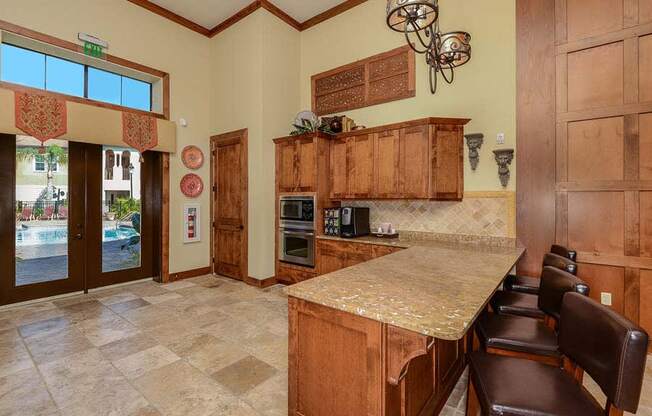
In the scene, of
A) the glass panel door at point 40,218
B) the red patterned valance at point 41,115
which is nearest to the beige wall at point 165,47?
the red patterned valance at point 41,115

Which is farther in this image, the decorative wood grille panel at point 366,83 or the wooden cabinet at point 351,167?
the decorative wood grille panel at point 366,83

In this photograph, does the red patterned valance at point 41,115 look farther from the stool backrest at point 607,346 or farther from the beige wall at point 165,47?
the stool backrest at point 607,346

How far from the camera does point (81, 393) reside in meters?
2.14

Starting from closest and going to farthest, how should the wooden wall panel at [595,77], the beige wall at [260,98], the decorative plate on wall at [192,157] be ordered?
the wooden wall panel at [595,77] < the beige wall at [260,98] < the decorative plate on wall at [192,157]

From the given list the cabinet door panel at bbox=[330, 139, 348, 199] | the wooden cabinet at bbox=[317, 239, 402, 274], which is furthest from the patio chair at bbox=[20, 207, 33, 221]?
the cabinet door panel at bbox=[330, 139, 348, 199]

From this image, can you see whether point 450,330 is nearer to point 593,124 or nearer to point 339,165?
point 593,124

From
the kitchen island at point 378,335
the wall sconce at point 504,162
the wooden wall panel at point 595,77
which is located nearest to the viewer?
the kitchen island at point 378,335

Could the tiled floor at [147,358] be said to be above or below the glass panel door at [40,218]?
below

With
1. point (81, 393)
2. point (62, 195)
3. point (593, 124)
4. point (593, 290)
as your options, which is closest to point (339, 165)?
point (593, 124)

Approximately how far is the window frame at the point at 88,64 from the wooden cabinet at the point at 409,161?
3.17 meters

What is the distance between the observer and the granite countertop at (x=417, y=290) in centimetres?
123

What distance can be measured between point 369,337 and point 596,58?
3592 millimetres

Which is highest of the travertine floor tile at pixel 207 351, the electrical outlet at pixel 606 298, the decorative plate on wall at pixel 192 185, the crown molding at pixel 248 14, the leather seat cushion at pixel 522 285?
the crown molding at pixel 248 14

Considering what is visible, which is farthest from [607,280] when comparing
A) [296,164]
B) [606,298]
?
[296,164]
